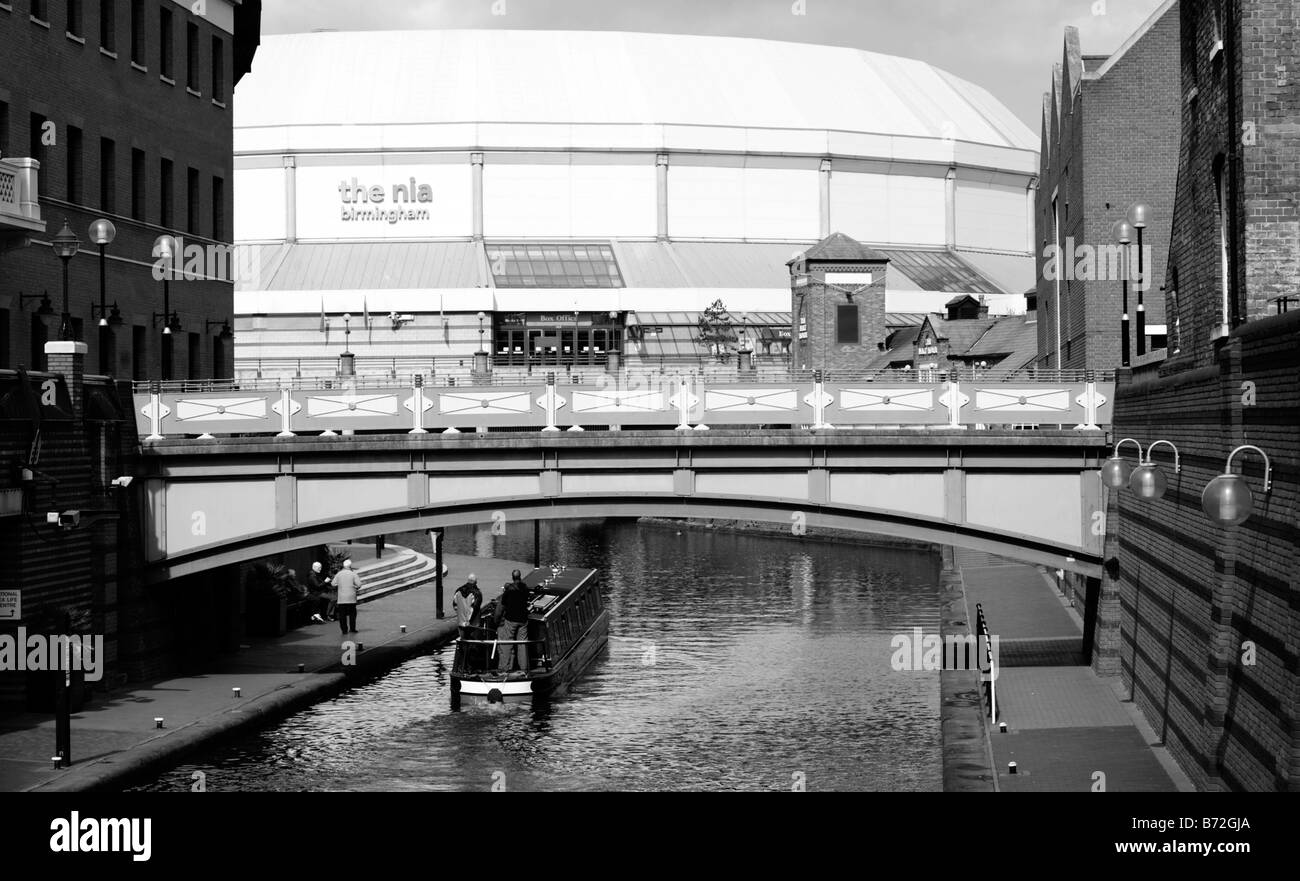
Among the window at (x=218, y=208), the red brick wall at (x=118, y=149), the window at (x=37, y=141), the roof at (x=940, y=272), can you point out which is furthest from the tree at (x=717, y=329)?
the window at (x=37, y=141)

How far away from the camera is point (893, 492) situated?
29.5 metres

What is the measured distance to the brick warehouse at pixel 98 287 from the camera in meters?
27.7

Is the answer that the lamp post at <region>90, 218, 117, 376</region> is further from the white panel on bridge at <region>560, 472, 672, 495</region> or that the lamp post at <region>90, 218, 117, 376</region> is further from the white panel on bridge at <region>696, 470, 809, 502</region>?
the white panel on bridge at <region>696, 470, 809, 502</region>

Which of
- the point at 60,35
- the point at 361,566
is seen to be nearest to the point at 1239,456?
the point at 60,35

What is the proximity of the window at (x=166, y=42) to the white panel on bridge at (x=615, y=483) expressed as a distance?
1441 cm

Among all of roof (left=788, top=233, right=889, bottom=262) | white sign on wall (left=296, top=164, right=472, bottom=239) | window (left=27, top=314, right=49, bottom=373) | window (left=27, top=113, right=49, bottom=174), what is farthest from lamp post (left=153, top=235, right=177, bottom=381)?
white sign on wall (left=296, top=164, right=472, bottom=239)

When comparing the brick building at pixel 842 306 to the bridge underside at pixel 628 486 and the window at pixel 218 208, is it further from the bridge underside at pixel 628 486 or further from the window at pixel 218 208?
the bridge underside at pixel 628 486

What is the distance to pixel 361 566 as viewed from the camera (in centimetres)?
5103

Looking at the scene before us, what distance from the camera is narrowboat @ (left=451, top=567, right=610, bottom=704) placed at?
107 ft

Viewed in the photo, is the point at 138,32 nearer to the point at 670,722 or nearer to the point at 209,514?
the point at 209,514

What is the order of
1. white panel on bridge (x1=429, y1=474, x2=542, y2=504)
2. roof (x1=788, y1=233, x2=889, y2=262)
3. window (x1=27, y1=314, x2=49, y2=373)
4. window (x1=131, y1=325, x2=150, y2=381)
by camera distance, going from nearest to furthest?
white panel on bridge (x1=429, y1=474, x2=542, y2=504) < window (x1=27, y1=314, x2=49, y2=373) < window (x1=131, y1=325, x2=150, y2=381) < roof (x1=788, y1=233, x2=889, y2=262)

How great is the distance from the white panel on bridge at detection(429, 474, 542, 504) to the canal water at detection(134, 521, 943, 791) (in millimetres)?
4110

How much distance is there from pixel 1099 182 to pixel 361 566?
24.3 meters

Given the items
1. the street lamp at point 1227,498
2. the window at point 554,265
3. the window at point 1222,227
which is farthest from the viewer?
the window at point 554,265
